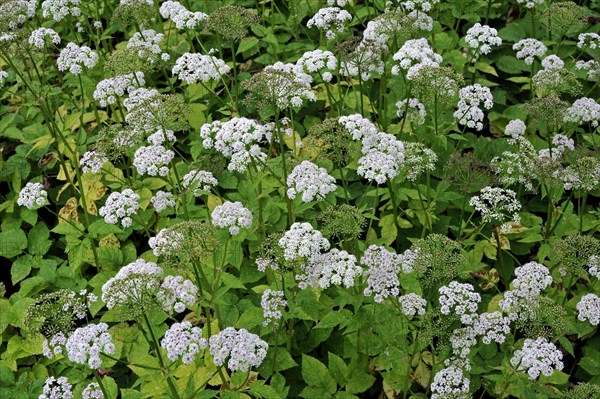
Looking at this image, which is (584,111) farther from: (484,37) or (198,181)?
(198,181)

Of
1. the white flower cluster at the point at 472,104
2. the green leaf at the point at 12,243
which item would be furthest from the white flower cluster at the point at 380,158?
the green leaf at the point at 12,243

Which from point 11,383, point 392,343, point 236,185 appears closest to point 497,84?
point 236,185

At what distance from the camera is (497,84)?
8695mm

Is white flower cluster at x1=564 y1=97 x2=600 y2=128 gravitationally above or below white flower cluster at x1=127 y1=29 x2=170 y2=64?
below

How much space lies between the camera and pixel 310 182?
5617mm

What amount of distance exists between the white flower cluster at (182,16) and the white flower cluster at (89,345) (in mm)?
4197

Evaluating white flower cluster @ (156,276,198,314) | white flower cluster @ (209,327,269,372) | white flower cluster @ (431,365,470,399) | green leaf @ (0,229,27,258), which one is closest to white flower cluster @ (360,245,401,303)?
white flower cluster @ (431,365,470,399)

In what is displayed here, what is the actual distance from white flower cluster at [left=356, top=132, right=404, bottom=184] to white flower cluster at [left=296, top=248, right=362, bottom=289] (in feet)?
2.61

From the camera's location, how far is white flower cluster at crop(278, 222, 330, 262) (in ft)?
16.9

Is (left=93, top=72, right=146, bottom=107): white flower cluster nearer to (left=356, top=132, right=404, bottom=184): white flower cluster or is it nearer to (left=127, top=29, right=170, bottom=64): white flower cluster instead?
(left=127, top=29, right=170, bottom=64): white flower cluster

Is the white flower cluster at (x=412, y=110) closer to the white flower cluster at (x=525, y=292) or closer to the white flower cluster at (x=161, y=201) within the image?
the white flower cluster at (x=525, y=292)

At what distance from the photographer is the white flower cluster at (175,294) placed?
4906 mm

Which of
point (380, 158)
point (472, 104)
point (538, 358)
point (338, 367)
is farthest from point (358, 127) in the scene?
point (538, 358)

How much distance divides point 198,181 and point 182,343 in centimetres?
201
